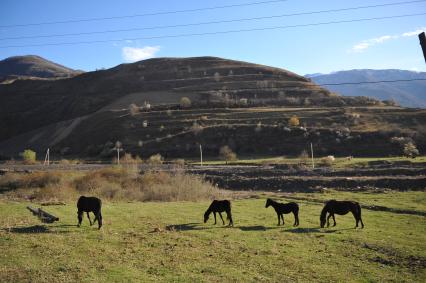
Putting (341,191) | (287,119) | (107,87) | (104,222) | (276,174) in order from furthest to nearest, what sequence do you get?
(107,87) < (287,119) < (276,174) < (341,191) < (104,222)

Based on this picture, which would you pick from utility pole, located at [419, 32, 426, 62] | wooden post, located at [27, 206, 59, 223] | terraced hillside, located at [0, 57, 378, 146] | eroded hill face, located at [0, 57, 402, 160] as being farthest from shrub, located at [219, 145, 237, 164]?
utility pole, located at [419, 32, 426, 62]

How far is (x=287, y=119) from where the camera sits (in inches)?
3620

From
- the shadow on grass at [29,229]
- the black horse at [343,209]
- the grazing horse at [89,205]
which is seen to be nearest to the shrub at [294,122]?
the black horse at [343,209]

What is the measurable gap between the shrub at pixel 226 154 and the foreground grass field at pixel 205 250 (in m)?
46.8

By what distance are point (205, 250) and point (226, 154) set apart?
57318 mm

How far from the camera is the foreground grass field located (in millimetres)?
13633

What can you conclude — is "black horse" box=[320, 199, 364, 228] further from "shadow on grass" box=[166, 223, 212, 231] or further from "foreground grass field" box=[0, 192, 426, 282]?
"shadow on grass" box=[166, 223, 212, 231]

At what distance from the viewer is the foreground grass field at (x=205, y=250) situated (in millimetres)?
13633

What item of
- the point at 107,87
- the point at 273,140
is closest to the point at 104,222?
the point at 273,140

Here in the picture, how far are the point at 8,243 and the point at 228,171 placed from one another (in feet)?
120

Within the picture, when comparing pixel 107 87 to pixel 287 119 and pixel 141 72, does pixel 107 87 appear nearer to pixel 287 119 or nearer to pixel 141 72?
pixel 141 72

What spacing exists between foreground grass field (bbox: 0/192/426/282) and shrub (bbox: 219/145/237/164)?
4681cm

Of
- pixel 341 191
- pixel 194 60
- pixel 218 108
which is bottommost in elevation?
pixel 341 191

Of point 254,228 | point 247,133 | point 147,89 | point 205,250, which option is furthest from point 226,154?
point 147,89
